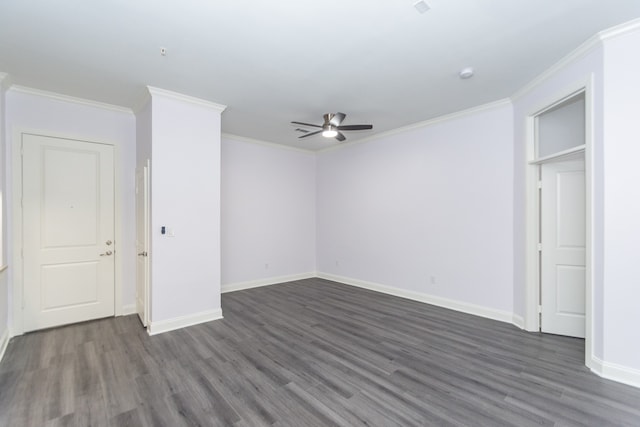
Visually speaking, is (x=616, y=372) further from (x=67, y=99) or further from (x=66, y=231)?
(x=67, y=99)

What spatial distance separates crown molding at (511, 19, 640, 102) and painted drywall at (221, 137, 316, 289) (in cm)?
441

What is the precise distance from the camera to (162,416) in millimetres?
2117

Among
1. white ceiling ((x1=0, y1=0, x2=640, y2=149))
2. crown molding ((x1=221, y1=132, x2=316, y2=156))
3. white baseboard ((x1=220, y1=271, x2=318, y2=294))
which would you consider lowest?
white baseboard ((x1=220, y1=271, x2=318, y2=294))

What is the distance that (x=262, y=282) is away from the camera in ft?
19.8

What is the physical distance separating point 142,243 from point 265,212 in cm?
257

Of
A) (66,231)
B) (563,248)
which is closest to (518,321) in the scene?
(563,248)

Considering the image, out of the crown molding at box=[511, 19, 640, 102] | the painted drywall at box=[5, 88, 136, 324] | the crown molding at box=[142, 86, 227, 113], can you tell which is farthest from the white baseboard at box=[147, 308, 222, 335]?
the crown molding at box=[511, 19, 640, 102]

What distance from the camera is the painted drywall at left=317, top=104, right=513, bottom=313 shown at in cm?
409

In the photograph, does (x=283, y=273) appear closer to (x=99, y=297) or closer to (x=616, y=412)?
(x=99, y=297)

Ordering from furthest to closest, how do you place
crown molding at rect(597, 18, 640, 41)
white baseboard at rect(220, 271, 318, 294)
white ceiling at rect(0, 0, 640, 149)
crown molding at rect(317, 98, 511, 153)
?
white baseboard at rect(220, 271, 318, 294) → crown molding at rect(317, 98, 511, 153) → crown molding at rect(597, 18, 640, 41) → white ceiling at rect(0, 0, 640, 149)

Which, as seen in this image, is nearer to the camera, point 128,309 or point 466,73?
point 466,73

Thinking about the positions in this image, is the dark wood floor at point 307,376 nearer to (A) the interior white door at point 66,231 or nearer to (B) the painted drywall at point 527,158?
(A) the interior white door at point 66,231

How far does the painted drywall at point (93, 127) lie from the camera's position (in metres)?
3.59

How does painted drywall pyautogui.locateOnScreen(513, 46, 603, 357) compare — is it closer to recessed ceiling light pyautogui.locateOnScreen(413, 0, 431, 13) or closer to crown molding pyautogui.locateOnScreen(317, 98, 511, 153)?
crown molding pyautogui.locateOnScreen(317, 98, 511, 153)
